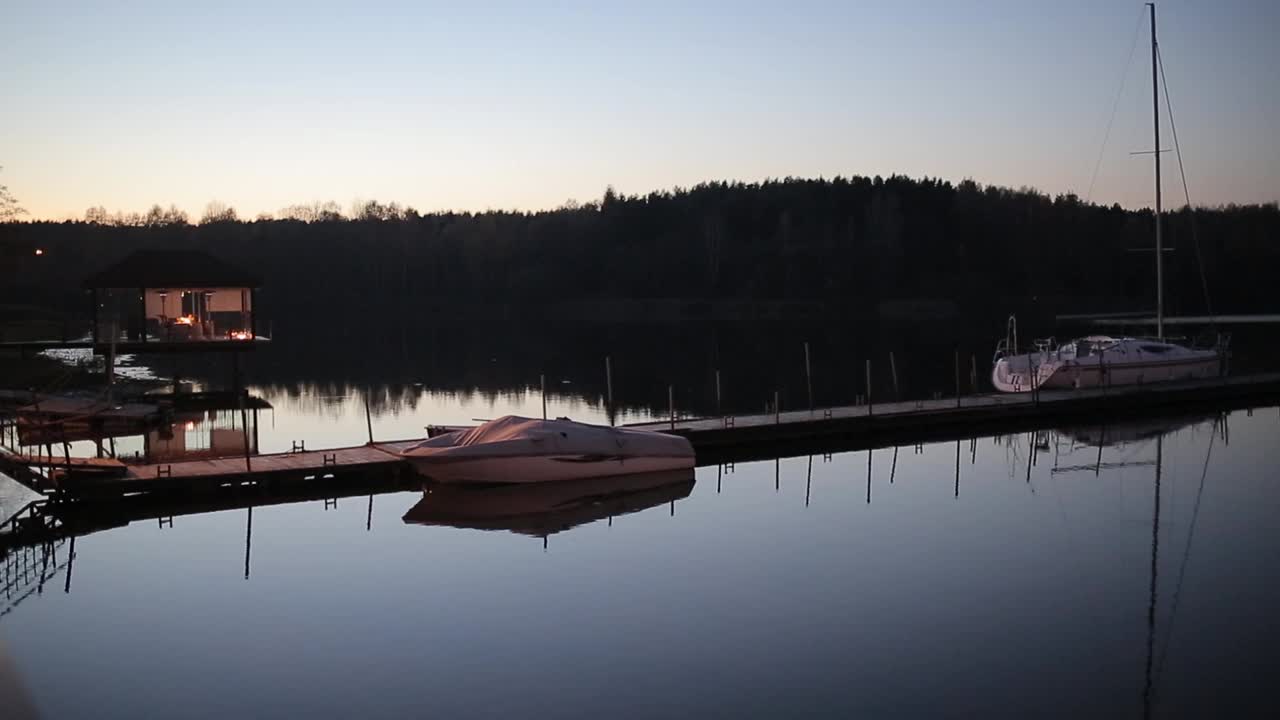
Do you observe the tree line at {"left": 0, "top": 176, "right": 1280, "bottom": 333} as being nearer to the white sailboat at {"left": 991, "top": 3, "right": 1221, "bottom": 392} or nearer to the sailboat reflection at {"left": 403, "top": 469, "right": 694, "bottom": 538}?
the white sailboat at {"left": 991, "top": 3, "right": 1221, "bottom": 392}

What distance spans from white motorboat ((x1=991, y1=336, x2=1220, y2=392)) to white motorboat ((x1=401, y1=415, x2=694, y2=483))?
46.1 feet

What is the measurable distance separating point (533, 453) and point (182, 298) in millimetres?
19552

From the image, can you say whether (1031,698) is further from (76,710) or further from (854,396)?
(854,396)

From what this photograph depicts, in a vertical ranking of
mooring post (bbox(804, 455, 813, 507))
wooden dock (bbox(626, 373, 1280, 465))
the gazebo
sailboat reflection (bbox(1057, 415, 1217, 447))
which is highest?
the gazebo

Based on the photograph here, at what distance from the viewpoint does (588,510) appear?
64.1ft

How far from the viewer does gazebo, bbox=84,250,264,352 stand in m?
32.9

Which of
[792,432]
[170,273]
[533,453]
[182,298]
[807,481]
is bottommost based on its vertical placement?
[807,481]

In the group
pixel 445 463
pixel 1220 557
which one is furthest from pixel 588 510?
pixel 1220 557

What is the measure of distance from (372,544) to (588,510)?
12.5ft

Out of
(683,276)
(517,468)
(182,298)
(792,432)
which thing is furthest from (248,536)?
(683,276)

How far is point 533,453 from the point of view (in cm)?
2034

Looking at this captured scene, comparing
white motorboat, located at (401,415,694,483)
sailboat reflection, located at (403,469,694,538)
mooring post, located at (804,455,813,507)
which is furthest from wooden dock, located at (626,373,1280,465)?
sailboat reflection, located at (403,469,694,538)

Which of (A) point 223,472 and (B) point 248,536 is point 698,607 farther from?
(A) point 223,472

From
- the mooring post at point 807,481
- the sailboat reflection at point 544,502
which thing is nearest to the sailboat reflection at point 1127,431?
the mooring post at point 807,481
